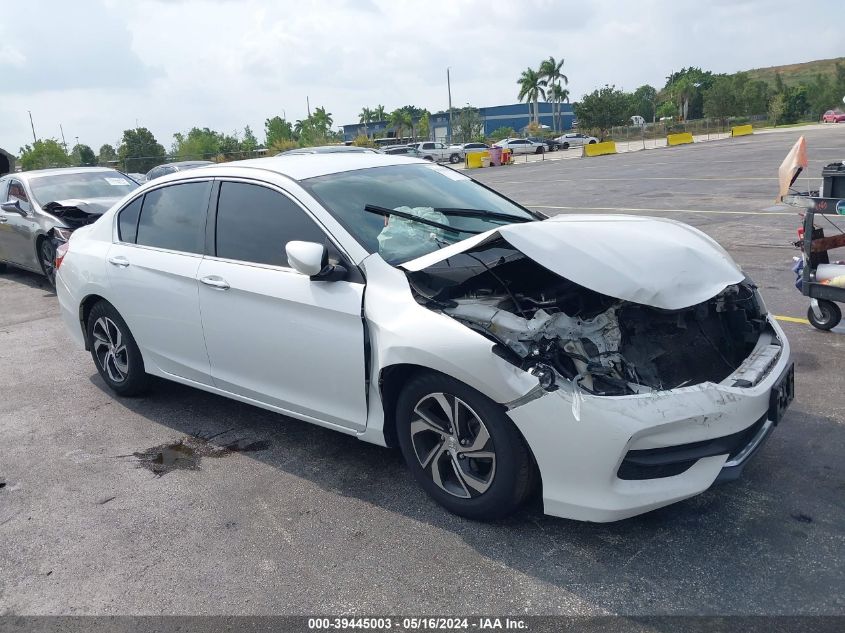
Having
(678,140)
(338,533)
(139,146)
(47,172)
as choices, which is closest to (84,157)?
A: (139,146)

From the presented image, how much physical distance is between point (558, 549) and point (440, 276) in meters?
1.39

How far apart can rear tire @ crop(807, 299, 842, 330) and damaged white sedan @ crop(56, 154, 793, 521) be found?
7.58ft

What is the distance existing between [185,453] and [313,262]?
1698 millimetres

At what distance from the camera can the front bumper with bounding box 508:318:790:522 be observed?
9.52 feet

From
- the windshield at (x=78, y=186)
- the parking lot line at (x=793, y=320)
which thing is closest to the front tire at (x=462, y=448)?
the parking lot line at (x=793, y=320)

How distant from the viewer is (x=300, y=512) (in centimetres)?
367

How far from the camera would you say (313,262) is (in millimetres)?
3602

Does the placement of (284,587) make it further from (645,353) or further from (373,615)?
(645,353)

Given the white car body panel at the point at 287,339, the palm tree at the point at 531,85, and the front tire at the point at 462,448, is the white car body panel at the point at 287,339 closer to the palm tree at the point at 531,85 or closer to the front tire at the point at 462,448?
the front tire at the point at 462,448

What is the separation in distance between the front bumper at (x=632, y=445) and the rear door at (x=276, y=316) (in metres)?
1.05

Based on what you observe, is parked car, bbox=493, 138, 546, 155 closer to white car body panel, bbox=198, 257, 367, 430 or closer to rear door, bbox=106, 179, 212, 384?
rear door, bbox=106, 179, 212, 384

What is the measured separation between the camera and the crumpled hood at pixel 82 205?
944 centimetres

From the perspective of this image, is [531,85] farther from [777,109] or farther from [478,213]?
[478,213]

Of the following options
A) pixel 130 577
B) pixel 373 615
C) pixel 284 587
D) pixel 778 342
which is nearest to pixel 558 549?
pixel 373 615
